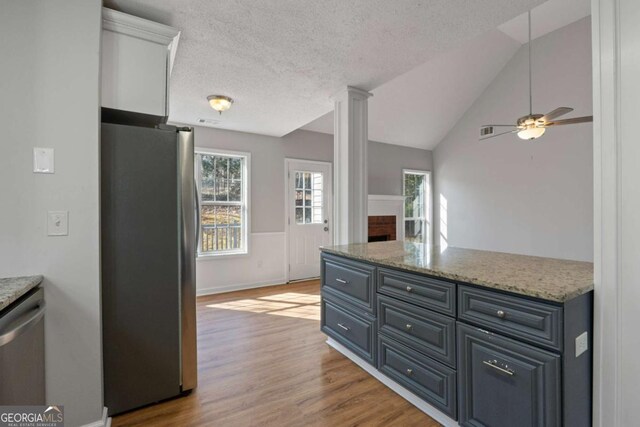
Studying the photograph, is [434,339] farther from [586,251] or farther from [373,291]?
[586,251]

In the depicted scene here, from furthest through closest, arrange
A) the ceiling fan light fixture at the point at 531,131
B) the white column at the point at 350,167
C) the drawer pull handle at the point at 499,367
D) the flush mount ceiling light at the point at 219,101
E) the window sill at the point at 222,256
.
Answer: the window sill at the point at 222,256
the ceiling fan light fixture at the point at 531,131
the flush mount ceiling light at the point at 219,101
the white column at the point at 350,167
the drawer pull handle at the point at 499,367

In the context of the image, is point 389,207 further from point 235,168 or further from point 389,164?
point 235,168

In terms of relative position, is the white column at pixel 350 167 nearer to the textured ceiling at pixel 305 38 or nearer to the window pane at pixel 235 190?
the textured ceiling at pixel 305 38

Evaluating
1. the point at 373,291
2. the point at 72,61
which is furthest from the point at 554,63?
the point at 72,61

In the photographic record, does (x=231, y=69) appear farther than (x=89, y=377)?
Yes

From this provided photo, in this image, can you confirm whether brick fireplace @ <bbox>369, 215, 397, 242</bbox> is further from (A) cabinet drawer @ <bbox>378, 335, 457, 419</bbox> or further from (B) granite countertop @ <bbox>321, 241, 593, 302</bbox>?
(A) cabinet drawer @ <bbox>378, 335, 457, 419</bbox>

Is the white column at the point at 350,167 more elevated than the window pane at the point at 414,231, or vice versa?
the white column at the point at 350,167

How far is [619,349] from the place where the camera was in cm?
125

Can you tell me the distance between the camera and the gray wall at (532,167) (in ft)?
14.3

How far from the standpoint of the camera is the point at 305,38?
2.15 metres

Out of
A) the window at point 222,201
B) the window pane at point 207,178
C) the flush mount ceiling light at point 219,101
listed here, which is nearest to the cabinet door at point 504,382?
the flush mount ceiling light at point 219,101

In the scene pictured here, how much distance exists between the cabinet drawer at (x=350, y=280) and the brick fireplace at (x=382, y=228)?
10.7ft

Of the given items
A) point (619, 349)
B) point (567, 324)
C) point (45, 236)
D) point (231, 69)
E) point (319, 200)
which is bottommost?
point (619, 349)

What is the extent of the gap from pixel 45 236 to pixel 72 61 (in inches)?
35.6
